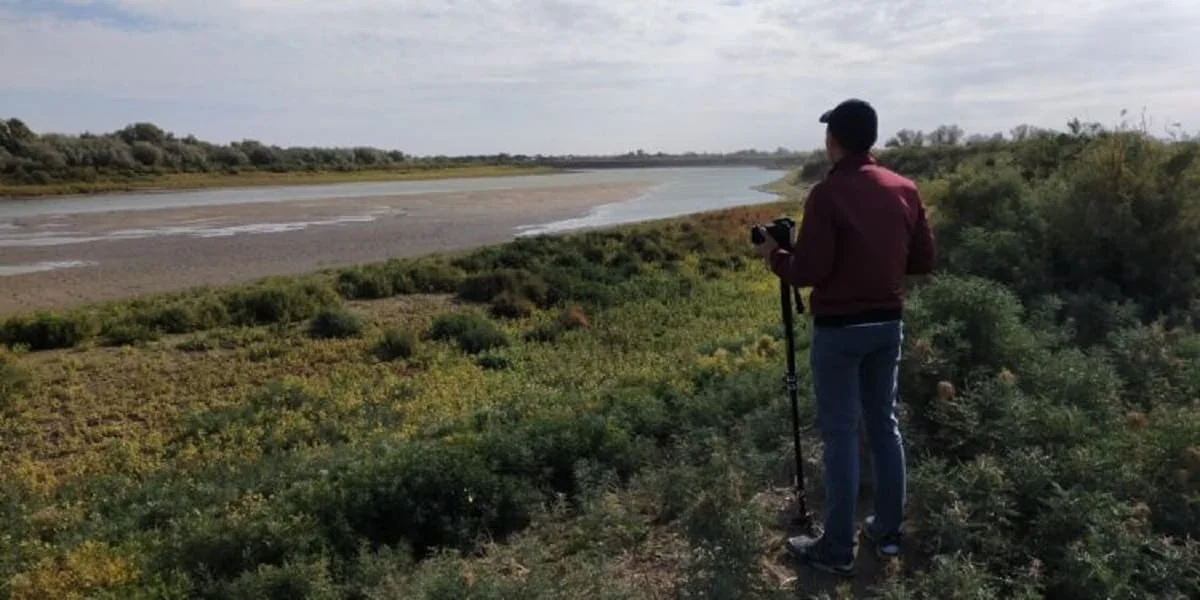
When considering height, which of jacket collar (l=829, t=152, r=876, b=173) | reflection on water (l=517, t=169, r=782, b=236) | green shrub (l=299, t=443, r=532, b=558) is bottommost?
green shrub (l=299, t=443, r=532, b=558)

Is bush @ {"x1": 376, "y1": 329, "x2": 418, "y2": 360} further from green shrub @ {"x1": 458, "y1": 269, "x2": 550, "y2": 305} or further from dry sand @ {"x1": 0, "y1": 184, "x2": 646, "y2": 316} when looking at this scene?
dry sand @ {"x1": 0, "y1": 184, "x2": 646, "y2": 316}

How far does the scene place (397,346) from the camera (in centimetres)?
1509

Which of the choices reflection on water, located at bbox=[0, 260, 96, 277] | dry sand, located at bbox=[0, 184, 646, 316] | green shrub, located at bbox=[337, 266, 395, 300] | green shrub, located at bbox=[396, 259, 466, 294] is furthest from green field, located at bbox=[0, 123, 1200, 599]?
reflection on water, located at bbox=[0, 260, 96, 277]

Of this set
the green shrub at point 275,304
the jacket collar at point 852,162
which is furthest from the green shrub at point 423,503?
the green shrub at point 275,304

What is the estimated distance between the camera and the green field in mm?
4316

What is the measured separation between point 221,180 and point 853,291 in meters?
70.2

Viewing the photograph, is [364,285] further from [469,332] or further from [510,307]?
[469,332]

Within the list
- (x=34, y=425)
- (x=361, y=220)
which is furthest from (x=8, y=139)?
(x=34, y=425)

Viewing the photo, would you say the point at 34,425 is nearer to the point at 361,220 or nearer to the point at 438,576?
the point at 438,576

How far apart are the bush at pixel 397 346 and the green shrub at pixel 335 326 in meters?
1.56

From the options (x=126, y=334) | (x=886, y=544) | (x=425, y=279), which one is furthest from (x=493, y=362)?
(x=886, y=544)

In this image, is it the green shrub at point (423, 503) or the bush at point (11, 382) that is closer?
the green shrub at point (423, 503)

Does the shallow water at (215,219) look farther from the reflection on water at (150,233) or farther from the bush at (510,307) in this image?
the bush at (510,307)

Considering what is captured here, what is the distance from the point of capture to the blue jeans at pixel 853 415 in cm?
399
